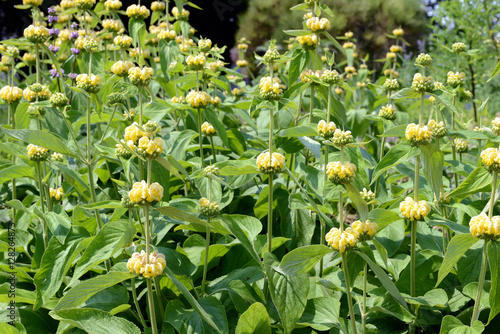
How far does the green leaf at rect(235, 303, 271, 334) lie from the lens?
1347 millimetres

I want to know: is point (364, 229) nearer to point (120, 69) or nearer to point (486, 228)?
point (486, 228)

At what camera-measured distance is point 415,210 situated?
1.38 m

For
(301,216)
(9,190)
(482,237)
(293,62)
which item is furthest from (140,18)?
(482,237)

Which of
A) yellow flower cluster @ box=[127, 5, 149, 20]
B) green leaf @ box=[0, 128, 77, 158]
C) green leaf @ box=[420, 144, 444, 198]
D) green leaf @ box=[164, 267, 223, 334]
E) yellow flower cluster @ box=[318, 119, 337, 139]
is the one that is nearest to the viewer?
green leaf @ box=[164, 267, 223, 334]

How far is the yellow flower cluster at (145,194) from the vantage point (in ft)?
3.73

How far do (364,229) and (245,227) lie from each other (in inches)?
16.9

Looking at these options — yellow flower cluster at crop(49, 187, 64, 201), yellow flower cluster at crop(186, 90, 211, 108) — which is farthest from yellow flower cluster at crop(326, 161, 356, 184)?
yellow flower cluster at crop(49, 187, 64, 201)

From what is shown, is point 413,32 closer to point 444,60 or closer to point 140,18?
point 444,60

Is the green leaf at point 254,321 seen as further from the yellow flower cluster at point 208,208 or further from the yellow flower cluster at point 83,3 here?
the yellow flower cluster at point 83,3

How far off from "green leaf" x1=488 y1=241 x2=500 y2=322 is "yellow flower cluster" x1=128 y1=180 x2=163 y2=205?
86 cm

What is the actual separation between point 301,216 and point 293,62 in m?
0.66

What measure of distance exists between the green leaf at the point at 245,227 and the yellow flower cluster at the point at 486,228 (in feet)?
2.07

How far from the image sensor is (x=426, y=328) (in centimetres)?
168

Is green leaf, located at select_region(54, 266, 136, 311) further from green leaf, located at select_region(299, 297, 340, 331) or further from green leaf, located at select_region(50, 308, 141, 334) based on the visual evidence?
green leaf, located at select_region(299, 297, 340, 331)
